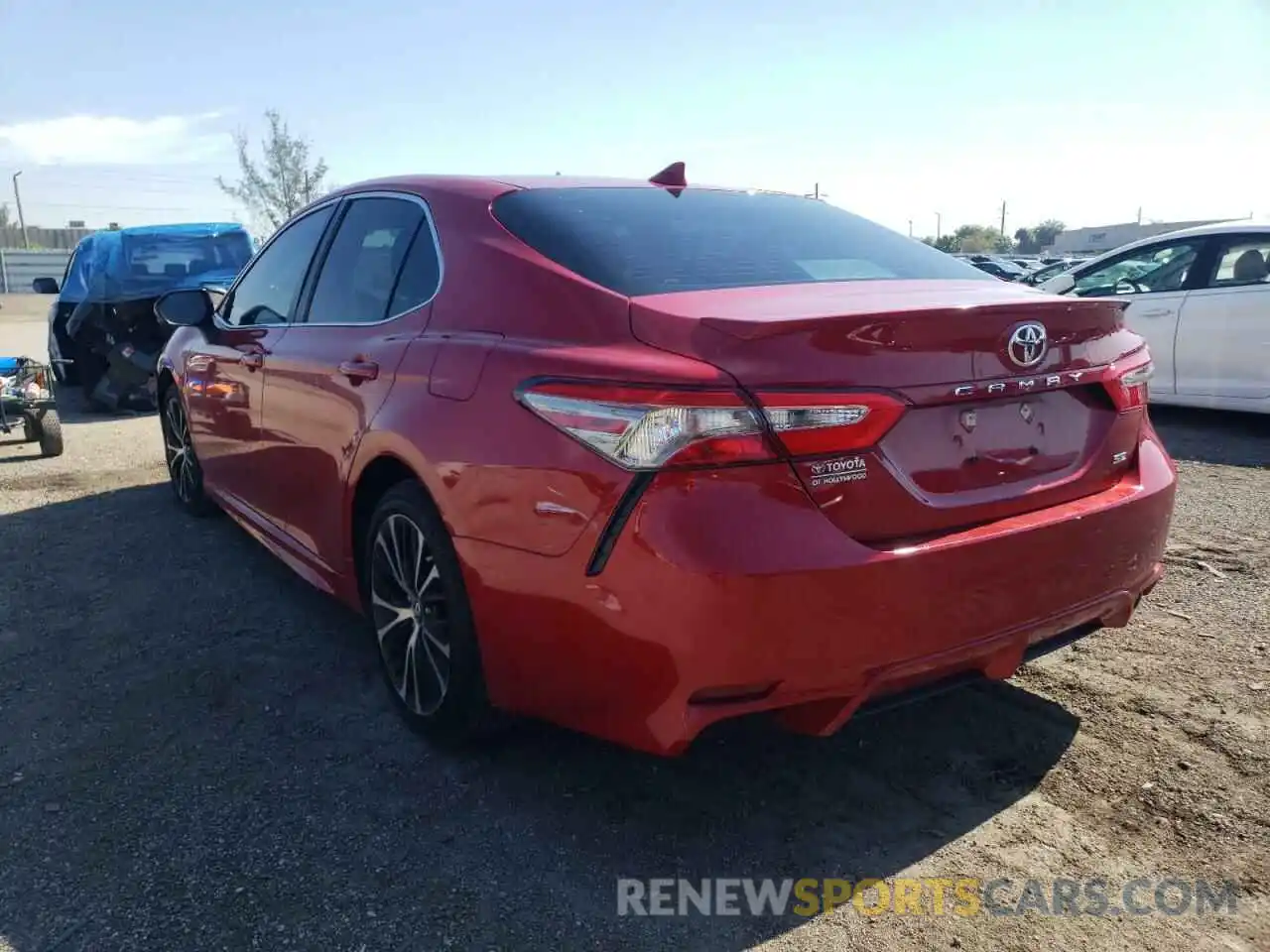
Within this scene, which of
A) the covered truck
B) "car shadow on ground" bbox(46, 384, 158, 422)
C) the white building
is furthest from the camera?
the white building

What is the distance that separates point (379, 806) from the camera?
9.14 feet

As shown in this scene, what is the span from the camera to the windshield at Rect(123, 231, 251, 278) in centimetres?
991

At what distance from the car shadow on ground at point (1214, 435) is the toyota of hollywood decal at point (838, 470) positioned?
537 cm

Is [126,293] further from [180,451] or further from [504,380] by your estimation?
[504,380]

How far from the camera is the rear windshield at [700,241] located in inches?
107

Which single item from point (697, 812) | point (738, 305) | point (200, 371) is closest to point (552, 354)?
point (738, 305)

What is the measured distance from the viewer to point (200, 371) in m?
4.97

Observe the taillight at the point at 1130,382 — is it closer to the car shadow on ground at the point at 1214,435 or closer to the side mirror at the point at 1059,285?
the side mirror at the point at 1059,285

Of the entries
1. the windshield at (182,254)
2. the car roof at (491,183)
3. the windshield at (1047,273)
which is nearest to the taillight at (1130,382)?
the car roof at (491,183)

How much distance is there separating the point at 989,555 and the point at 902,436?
1.17 ft

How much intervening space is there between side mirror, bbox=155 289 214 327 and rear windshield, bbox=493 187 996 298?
2.51 m

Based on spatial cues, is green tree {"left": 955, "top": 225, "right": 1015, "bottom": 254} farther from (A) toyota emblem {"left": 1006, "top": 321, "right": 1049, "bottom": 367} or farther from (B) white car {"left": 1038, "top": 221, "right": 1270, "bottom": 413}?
(A) toyota emblem {"left": 1006, "top": 321, "right": 1049, "bottom": 367}

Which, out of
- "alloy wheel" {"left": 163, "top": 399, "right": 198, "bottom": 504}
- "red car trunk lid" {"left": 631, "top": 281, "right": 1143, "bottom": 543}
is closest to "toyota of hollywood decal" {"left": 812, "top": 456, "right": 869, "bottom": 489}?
"red car trunk lid" {"left": 631, "top": 281, "right": 1143, "bottom": 543}

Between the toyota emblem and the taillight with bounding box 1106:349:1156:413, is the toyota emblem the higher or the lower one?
the higher one
